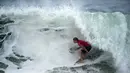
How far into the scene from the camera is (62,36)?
9.52 metres

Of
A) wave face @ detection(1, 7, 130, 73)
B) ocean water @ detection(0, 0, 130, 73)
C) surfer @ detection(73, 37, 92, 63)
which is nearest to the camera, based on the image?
surfer @ detection(73, 37, 92, 63)

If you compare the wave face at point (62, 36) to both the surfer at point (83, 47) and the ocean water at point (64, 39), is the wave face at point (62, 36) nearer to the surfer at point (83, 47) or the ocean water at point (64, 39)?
the ocean water at point (64, 39)

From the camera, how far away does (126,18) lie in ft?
29.0

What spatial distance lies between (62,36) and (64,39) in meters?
0.29

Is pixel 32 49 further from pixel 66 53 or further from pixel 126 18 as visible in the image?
pixel 126 18

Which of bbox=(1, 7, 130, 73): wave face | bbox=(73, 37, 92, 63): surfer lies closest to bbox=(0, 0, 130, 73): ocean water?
bbox=(1, 7, 130, 73): wave face

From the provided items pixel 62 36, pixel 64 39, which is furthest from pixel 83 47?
pixel 62 36

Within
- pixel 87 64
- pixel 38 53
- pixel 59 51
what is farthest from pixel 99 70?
pixel 38 53

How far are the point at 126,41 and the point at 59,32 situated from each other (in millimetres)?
3119

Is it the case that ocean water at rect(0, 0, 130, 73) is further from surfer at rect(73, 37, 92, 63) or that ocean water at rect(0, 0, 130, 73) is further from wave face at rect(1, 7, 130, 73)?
surfer at rect(73, 37, 92, 63)

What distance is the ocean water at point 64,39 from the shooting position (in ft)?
24.8

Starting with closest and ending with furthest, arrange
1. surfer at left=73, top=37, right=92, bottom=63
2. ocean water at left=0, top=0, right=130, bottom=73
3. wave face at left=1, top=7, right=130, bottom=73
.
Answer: surfer at left=73, top=37, right=92, bottom=63 < ocean water at left=0, top=0, right=130, bottom=73 < wave face at left=1, top=7, right=130, bottom=73

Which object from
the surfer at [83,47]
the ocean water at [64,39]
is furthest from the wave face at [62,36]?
the surfer at [83,47]

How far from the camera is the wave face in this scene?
776 centimetres
